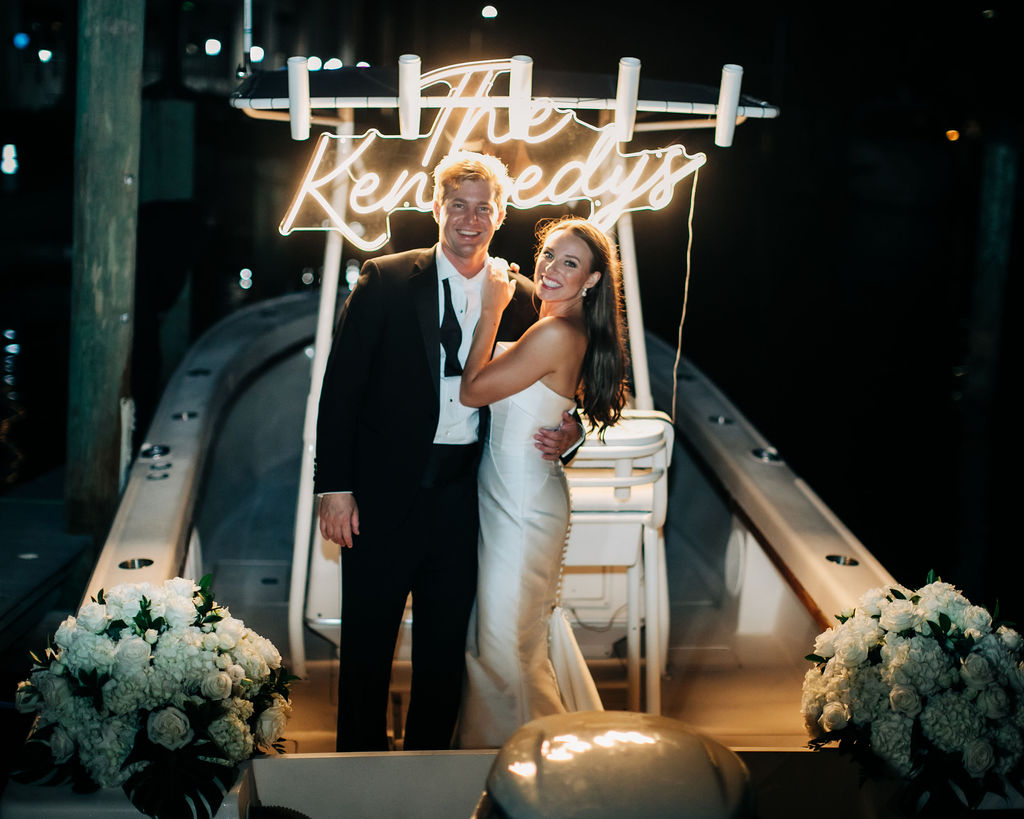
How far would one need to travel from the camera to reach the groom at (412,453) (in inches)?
96.2

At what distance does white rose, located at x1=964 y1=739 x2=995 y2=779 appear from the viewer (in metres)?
1.81

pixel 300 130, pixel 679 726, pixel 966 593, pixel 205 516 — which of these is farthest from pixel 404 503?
pixel 966 593

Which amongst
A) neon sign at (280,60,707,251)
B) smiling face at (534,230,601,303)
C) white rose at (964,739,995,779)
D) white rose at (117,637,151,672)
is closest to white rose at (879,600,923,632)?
white rose at (964,739,995,779)

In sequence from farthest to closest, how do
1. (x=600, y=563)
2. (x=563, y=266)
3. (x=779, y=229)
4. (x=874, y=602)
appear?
1. (x=779, y=229)
2. (x=600, y=563)
3. (x=563, y=266)
4. (x=874, y=602)

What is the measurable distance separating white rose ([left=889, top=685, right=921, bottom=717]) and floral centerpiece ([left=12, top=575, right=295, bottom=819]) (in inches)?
44.3

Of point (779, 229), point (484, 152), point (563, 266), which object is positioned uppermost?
point (779, 229)

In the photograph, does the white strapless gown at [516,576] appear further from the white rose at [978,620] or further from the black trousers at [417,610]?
the white rose at [978,620]

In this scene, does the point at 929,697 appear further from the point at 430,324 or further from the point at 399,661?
the point at 399,661

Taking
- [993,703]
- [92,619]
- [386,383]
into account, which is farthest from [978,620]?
[92,619]

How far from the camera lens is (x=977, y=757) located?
1.81 meters

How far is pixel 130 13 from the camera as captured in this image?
3.77 m

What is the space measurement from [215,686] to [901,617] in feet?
4.25

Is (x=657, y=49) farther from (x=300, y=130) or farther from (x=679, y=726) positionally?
(x=679, y=726)

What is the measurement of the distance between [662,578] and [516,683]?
83 centimetres
